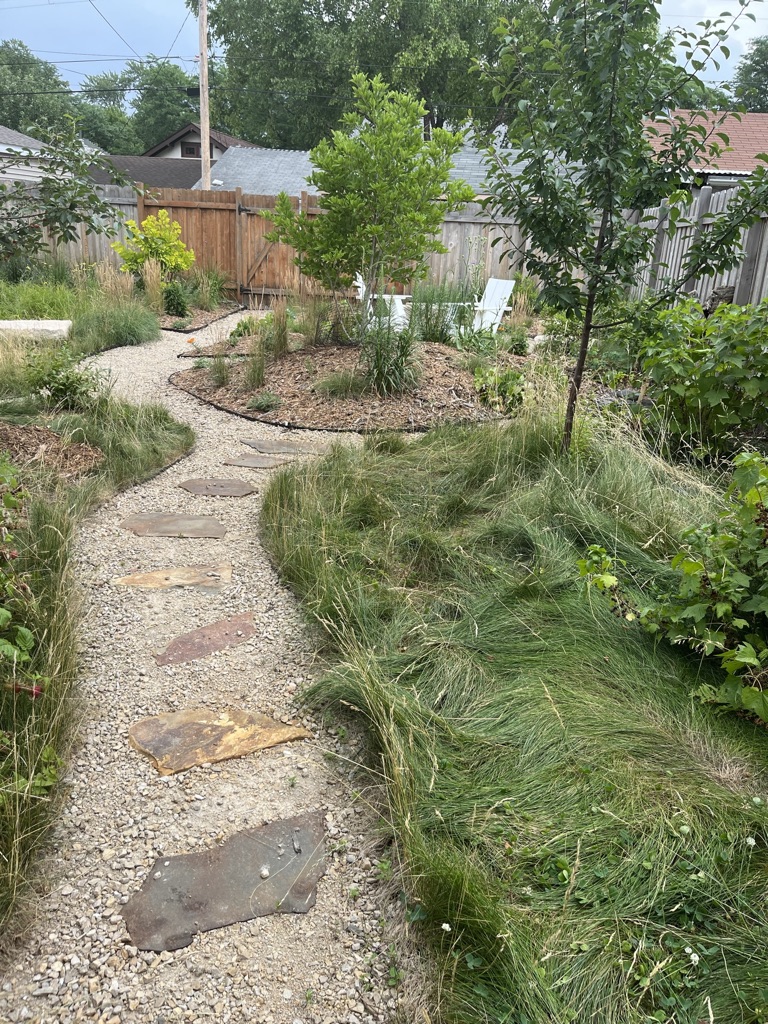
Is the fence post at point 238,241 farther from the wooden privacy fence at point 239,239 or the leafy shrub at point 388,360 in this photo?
the leafy shrub at point 388,360

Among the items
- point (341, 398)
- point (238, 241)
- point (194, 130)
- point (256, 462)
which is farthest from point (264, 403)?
point (194, 130)

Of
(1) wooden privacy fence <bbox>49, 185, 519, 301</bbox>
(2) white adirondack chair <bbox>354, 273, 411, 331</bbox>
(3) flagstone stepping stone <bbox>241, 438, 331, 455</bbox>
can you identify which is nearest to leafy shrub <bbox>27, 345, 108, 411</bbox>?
(3) flagstone stepping stone <bbox>241, 438, 331, 455</bbox>

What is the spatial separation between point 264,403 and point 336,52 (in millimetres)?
24478

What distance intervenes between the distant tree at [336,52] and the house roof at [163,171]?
13.6ft

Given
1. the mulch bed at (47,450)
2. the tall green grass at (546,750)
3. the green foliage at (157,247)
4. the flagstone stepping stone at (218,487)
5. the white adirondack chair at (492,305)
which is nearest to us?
the tall green grass at (546,750)

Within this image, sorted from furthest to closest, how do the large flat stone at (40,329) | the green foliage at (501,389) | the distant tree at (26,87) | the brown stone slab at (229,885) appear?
the distant tree at (26,87)
the large flat stone at (40,329)
the green foliage at (501,389)
the brown stone slab at (229,885)

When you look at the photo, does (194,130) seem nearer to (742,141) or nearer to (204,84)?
(204,84)

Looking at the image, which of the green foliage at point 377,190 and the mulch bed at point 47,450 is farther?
the green foliage at point 377,190

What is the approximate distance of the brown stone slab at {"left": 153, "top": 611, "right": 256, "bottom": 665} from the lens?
8.25ft

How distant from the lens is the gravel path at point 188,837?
1.40m

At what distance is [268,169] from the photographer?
21766 millimetres

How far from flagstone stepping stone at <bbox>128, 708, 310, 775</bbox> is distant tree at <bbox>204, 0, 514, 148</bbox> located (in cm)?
2585

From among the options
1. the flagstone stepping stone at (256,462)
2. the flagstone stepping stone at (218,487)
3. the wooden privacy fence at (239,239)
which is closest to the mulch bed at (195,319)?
the wooden privacy fence at (239,239)

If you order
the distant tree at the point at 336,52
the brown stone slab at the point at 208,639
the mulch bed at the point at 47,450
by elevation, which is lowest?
the brown stone slab at the point at 208,639
